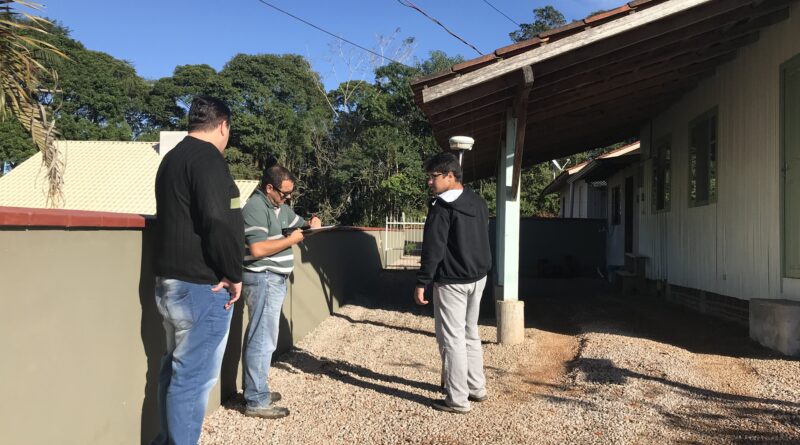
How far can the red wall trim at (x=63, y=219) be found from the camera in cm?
213

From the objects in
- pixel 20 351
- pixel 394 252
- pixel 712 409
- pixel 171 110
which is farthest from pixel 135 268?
pixel 171 110

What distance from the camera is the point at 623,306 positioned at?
30.3ft

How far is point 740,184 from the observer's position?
7.09m

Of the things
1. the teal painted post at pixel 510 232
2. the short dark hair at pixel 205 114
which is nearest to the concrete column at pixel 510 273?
the teal painted post at pixel 510 232

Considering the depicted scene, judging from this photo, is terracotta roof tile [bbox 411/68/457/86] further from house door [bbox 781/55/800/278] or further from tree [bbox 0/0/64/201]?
house door [bbox 781/55/800/278]

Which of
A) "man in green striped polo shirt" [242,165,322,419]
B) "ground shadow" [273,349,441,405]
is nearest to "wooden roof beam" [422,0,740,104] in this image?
"man in green striped polo shirt" [242,165,322,419]

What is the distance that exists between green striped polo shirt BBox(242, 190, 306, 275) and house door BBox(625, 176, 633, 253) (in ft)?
34.1

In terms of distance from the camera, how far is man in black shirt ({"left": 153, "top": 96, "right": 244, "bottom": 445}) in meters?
2.68

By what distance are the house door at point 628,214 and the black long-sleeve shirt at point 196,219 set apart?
38.2ft

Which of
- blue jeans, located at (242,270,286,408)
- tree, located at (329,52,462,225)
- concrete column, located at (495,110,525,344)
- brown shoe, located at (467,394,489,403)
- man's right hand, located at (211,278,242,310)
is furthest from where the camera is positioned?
tree, located at (329,52,462,225)

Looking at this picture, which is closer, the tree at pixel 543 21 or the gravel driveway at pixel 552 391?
the gravel driveway at pixel 552 391

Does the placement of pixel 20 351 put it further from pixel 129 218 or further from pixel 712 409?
pixel 712 409

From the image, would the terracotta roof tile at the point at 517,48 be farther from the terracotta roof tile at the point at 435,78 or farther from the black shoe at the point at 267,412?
the black shoe at the point at 267,412

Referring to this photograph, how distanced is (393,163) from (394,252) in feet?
45.5
